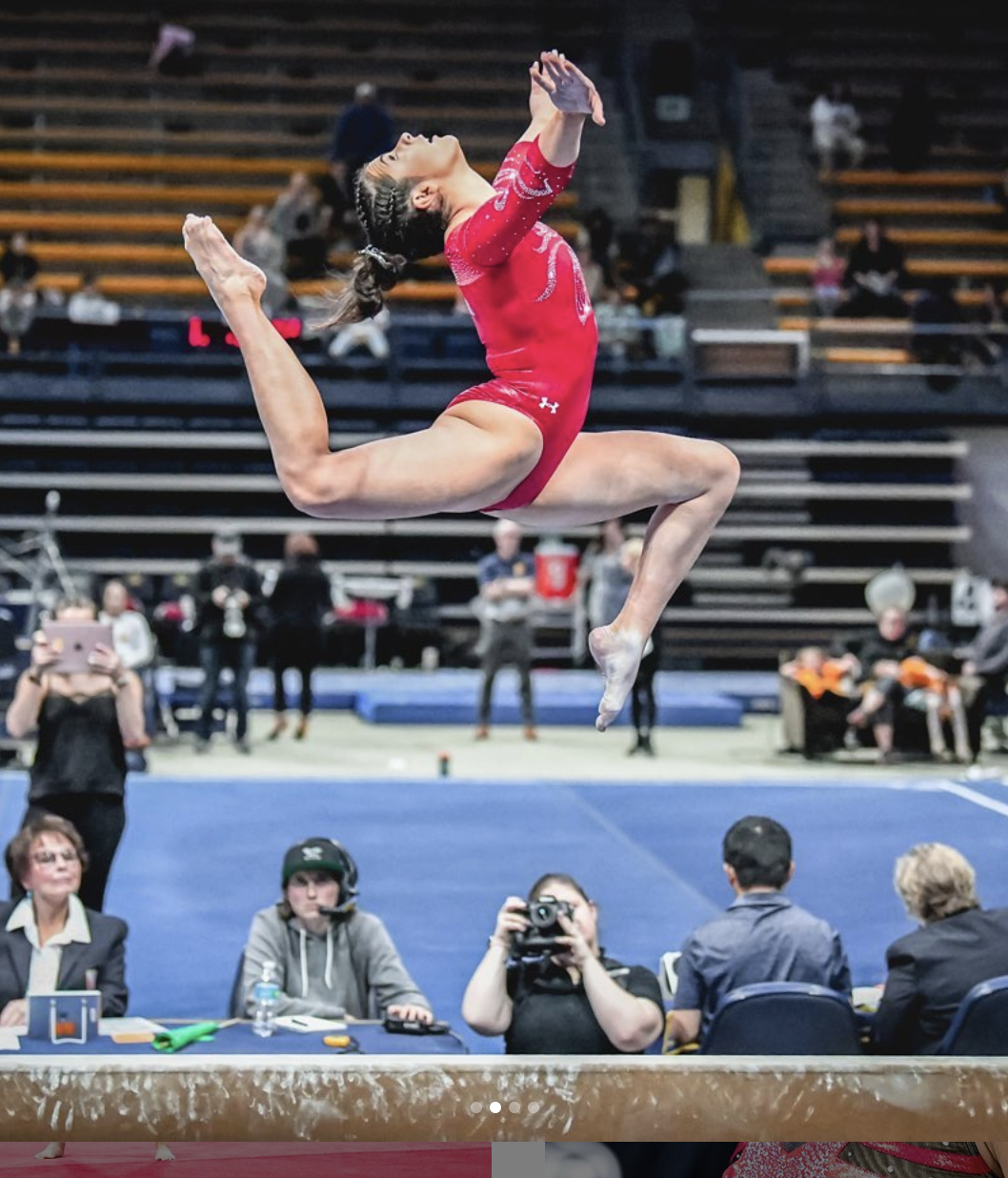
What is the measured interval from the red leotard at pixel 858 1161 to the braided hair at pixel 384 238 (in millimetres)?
1924

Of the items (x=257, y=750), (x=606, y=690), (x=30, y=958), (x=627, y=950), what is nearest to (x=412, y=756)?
(x=257, y=750)

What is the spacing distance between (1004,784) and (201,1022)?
25.8 feet

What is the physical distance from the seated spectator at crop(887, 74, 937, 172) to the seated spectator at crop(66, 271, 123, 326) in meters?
8.58

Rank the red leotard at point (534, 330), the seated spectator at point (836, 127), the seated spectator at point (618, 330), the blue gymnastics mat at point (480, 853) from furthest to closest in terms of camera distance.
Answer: the seated spectator at point (836, 127), the seated spectator at point (618, 330), the blue gymnastics mat at point (480, 853), the red leotard at point (534, 330)

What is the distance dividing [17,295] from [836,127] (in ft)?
28.6

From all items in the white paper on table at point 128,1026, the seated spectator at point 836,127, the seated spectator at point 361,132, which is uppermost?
the seated spectator at point 836,127

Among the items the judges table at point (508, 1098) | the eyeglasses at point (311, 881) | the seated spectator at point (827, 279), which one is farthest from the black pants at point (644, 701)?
the judges table at point (508, 1098)

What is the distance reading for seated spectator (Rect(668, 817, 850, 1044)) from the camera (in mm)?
4938

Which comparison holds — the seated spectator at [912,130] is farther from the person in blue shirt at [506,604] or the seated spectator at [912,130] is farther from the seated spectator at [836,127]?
the person in blue shirt at [506,604]

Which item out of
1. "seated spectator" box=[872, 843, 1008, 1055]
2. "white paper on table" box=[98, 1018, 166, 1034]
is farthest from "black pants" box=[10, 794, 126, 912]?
"seated spectator" box=[872, 843, 1008, 1055]

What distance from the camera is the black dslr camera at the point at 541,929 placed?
4.61 metres

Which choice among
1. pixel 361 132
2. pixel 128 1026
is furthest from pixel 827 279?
pixel 128 1026

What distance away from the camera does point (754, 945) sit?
4.95m

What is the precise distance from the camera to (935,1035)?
4707 mm
